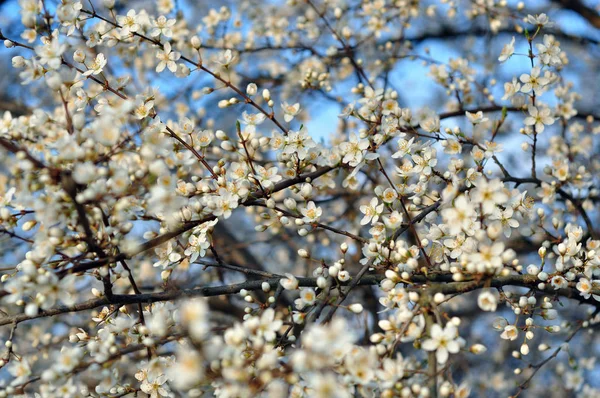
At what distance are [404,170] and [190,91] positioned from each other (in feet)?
10.9

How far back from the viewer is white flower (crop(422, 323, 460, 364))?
1611 mm

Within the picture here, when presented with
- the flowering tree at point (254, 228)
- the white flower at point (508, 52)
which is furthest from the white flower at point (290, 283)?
the white flower at point (508, 52)

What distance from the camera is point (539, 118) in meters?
2.53

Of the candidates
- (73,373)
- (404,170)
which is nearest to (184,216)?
(73,373)

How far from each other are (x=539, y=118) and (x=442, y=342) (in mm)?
1372

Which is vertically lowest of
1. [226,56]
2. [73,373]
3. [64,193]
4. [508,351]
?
[508,351]

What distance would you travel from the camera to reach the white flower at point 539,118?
2506 mm

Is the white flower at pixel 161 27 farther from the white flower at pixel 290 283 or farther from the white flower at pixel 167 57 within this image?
the white flower at pixel 290 283

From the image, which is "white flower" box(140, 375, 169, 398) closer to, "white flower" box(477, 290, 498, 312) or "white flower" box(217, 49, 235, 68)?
"white flower" box(477, 290, 498, 312)

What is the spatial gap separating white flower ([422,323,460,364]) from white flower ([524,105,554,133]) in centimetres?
131

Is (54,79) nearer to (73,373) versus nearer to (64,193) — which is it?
(64,193)

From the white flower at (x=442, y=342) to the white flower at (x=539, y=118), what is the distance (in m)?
1.31

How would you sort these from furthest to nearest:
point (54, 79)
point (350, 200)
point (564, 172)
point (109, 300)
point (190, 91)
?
point (190, 91), point (350, 200), point (564, 172), point (109, 300), point (54, 79)

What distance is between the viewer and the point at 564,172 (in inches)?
115
